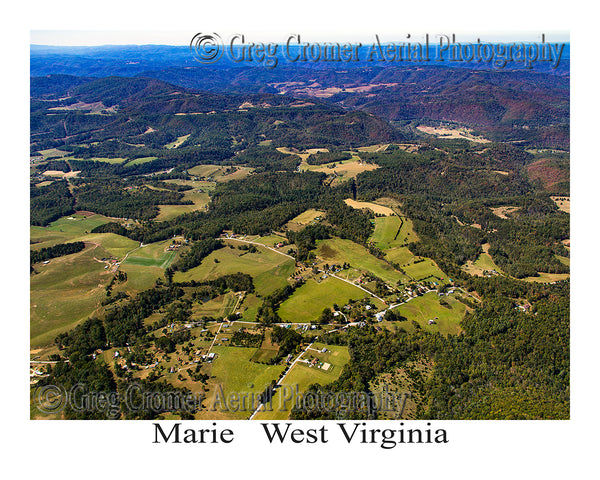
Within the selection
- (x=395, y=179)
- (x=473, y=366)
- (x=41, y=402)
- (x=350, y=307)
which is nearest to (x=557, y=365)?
(x=473, y=366)

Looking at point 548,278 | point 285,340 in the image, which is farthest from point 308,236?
point 548,278

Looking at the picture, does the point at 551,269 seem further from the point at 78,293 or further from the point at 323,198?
the point at 78,293

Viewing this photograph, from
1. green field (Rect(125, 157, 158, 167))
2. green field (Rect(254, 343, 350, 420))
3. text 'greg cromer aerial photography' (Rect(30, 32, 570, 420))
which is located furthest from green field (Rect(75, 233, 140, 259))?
green field (Rect(125, 157, 158, 167))

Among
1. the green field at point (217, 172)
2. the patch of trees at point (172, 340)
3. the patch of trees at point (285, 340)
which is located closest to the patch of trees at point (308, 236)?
the patch of trees at point (285, 340)

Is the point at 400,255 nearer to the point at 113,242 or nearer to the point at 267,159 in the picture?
the point at 113,242

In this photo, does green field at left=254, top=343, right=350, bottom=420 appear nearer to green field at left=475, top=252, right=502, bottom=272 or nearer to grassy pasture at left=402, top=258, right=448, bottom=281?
A: grassy pasture at left=402, top=258, right=448, bottom=281
